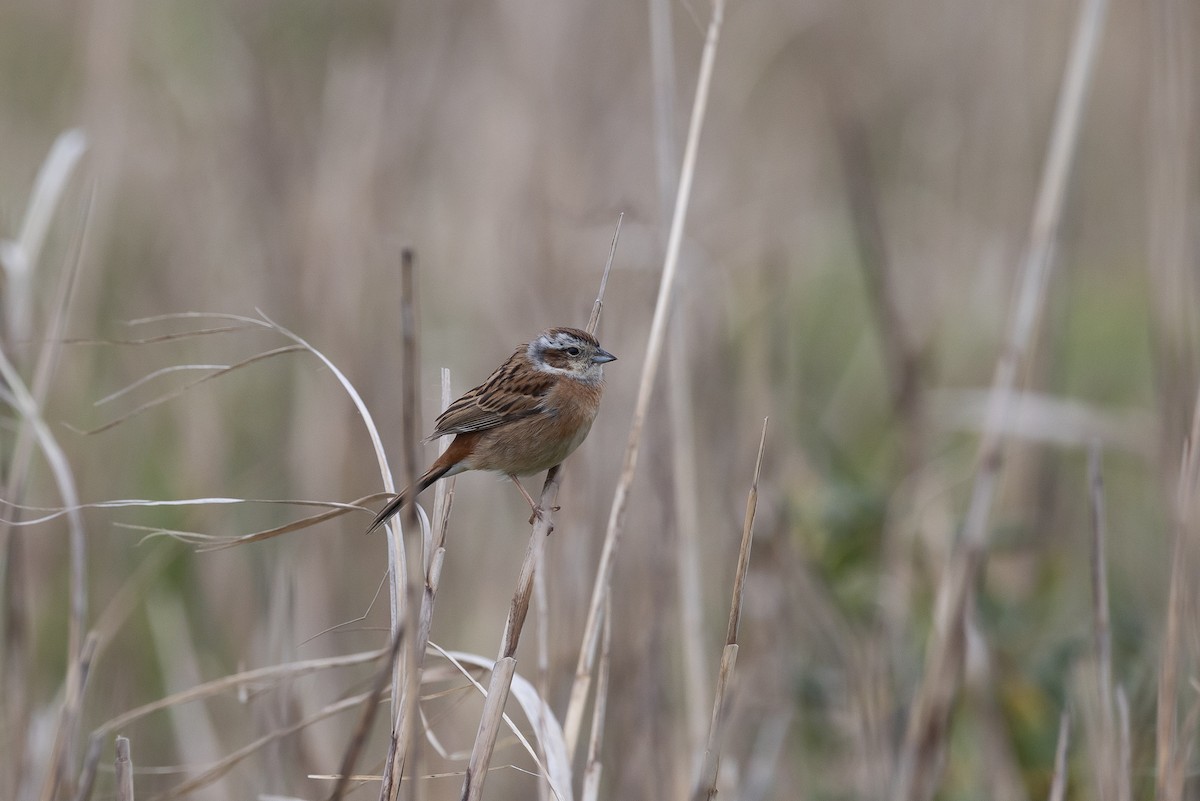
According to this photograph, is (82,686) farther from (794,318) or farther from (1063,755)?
(794,318)

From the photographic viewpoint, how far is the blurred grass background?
3.42 m

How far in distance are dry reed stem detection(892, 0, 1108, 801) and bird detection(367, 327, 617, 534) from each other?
94cm

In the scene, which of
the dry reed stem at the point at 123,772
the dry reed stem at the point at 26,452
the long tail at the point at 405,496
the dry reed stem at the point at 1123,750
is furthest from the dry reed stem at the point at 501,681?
the dry reed stem at the point at 1123,750

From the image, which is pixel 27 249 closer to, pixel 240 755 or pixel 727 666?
pixel 240 755

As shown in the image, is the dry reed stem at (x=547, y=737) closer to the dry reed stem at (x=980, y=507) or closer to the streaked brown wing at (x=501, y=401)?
the streaked brown wing at (x=501, y=401)

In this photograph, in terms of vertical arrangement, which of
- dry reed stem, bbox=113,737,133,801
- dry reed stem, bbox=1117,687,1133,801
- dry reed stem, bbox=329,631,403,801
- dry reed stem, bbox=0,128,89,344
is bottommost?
dry reed stem, bbox=1117,687,1133,801

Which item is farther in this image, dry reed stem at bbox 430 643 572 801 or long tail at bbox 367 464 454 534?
dry reed stem at bbox 430 643 572 801

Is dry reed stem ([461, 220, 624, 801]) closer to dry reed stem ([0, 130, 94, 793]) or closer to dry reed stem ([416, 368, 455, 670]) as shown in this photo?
Result: dry reed stem ([416, 368, 455, 670])

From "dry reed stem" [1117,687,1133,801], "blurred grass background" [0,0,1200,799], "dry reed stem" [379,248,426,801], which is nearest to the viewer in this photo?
"dry reed stem" [379,248,426,801]

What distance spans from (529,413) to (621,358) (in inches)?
56.4

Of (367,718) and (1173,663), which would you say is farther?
(1173,663)

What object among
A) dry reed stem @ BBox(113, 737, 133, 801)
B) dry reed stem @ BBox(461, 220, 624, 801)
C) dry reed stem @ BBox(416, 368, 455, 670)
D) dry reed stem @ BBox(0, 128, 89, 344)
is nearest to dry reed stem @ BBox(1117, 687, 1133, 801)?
dry reed stem @ BBox(461, 220, 624, 801)

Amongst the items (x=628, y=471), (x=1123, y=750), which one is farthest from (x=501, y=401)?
(x=1123, y=750)

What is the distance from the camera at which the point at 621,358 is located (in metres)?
4.27
